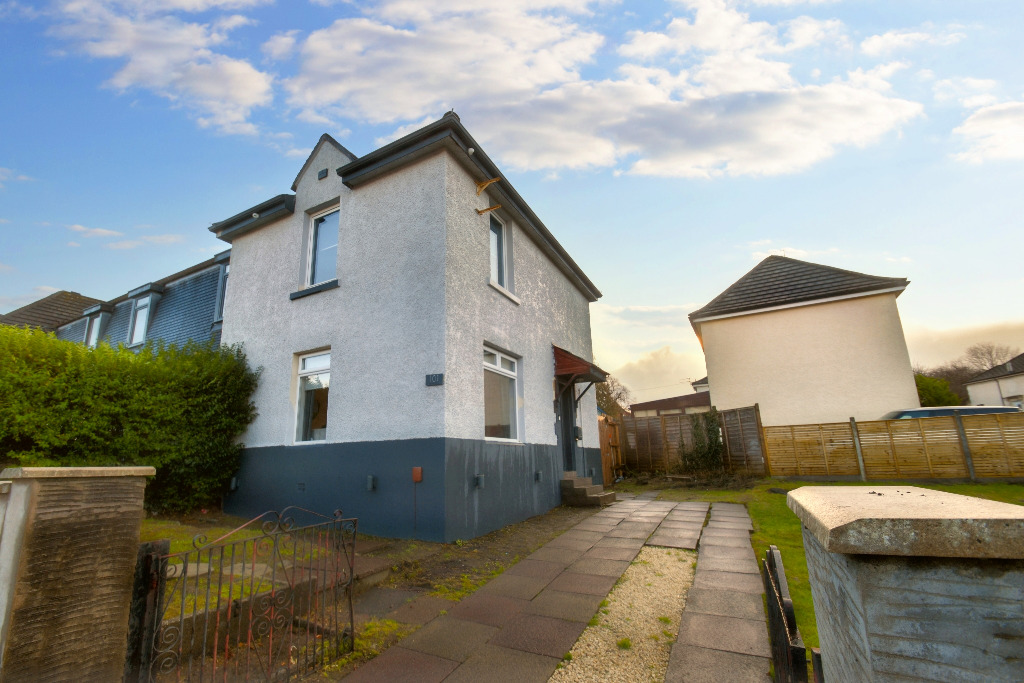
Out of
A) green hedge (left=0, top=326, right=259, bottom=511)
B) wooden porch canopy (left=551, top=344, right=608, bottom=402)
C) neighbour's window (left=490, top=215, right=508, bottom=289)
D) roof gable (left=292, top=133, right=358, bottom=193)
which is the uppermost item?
roof gable (left=292, top=133, right=358, bottom=193)

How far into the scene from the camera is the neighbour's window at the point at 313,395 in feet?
25.0

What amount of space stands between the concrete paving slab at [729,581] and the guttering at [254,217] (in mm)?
9153

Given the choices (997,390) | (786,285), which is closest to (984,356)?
(997,390)

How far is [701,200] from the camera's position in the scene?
9.47 metres

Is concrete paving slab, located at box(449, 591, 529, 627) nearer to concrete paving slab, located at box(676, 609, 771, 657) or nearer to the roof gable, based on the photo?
concrete paving slab, located at box(676, 609, 771, 657)

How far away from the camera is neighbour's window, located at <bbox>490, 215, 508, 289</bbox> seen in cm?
864

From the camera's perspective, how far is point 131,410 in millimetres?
6613

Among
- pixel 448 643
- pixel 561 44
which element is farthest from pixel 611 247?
pixel 448 643

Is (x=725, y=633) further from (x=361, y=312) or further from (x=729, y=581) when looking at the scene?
(x=361, y=312)

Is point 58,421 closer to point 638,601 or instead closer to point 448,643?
point 448,643

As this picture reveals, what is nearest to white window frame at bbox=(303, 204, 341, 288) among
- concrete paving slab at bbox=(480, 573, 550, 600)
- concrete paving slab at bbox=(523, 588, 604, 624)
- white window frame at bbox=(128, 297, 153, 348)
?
concrete paving slab at bbox=(480, 573, 550, 600)

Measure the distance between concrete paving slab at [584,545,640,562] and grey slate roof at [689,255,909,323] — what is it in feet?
43.6

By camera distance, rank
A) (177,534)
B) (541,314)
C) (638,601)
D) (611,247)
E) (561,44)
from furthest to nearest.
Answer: (611,247)
(541,314)
(561,44)
(177,534)
(638,601)

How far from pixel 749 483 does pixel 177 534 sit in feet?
40.0
